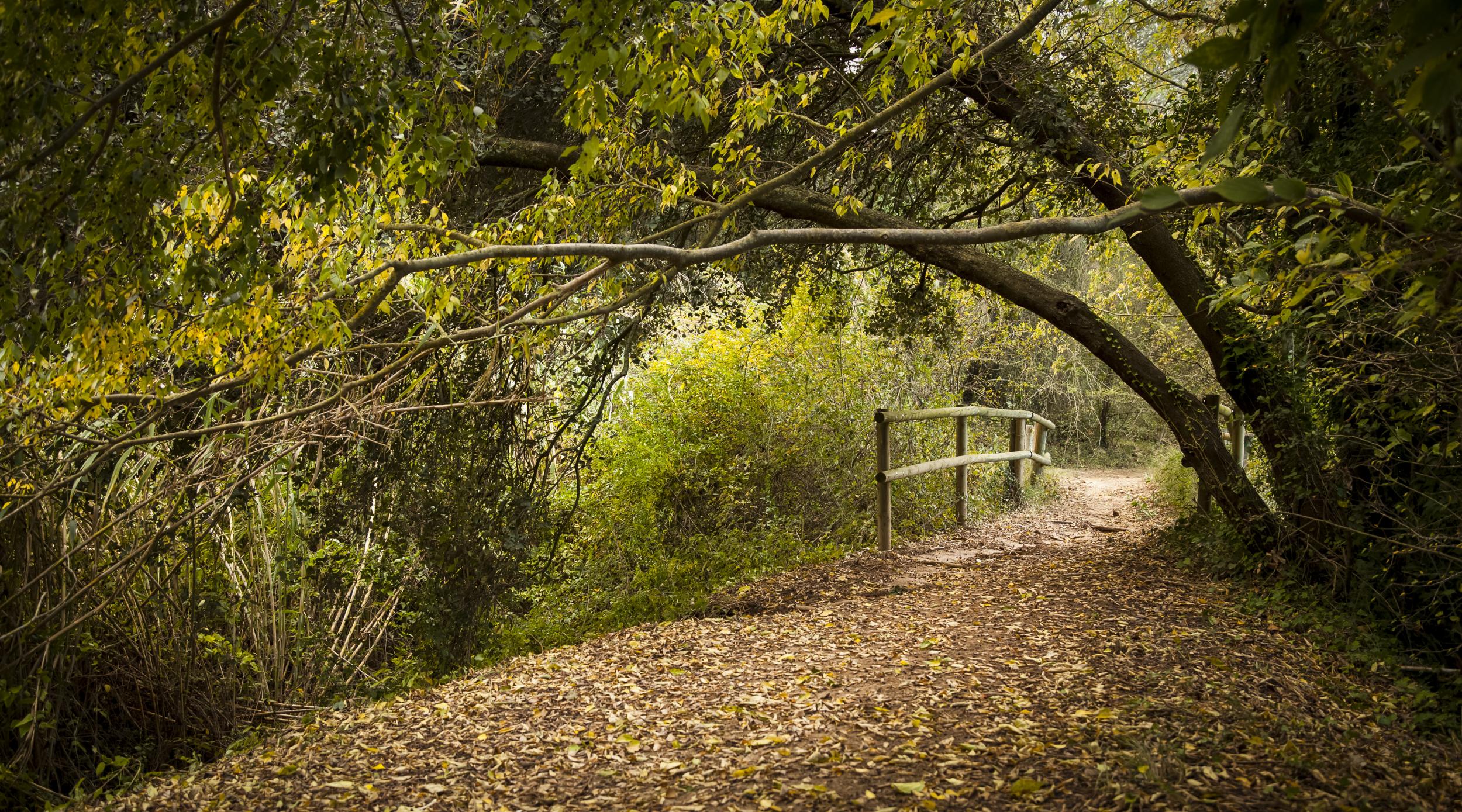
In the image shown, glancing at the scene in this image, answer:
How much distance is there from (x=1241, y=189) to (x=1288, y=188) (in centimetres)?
10

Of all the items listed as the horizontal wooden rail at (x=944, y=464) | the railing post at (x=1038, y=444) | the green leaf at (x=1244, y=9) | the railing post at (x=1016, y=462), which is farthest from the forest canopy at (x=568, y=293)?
the railing post at (x=1038, y=444)

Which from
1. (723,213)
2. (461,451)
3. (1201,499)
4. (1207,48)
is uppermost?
(723,213)

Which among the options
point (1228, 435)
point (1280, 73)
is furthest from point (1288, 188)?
point (1228, 435)

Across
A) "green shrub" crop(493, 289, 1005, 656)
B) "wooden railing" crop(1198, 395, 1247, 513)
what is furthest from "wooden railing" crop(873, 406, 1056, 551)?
"wooden railing" crop(1198, 395, 1247, 513)

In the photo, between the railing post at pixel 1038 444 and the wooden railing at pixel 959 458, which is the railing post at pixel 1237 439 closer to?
the wooden railing at pixel 959 458

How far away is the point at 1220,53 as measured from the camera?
4.37 ft

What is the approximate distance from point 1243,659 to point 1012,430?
20.9 ft

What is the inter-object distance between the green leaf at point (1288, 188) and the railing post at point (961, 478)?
7339 millimetres

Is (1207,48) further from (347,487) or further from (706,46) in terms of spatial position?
(347,487)

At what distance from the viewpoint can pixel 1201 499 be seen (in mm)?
7277

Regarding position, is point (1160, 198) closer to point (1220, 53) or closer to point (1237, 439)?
point (1220, 53)

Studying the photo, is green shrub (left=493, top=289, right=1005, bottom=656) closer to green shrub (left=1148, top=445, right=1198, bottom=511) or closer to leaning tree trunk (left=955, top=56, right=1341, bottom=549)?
leaning tree trunk (left=955, top=56, right=1341, bottom=549)

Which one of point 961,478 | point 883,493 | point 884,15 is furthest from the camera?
point 961,478

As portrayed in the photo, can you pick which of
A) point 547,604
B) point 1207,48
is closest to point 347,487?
point 547,604
